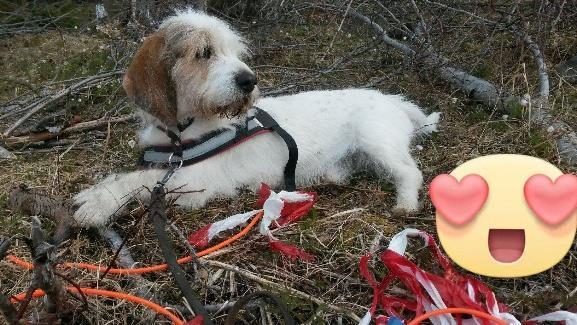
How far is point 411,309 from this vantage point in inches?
87.9

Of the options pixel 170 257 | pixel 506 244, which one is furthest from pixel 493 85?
pixel 170 257

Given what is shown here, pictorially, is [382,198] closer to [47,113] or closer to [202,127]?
[202,127]

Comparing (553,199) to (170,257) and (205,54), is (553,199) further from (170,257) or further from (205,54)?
(205,54)

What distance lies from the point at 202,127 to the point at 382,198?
1.21 m

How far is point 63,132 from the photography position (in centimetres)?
477

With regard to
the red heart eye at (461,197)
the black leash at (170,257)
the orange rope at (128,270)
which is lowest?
the orange rope at (128,270)

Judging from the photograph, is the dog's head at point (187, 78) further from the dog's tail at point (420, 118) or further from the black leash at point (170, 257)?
the dog's tail at point (420, 118)

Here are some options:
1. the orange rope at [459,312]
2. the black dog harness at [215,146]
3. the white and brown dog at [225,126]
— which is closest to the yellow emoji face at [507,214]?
the orange rope at [459,312]

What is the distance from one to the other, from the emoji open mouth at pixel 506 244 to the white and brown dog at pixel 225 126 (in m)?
1.26

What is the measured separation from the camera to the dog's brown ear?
3389 mm

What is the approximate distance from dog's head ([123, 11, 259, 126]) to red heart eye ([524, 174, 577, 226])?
1842mm

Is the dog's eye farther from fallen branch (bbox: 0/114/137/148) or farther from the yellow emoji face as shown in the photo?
the yellow emoji face

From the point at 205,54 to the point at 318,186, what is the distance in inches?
44.2

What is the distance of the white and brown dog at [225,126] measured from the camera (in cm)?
337
